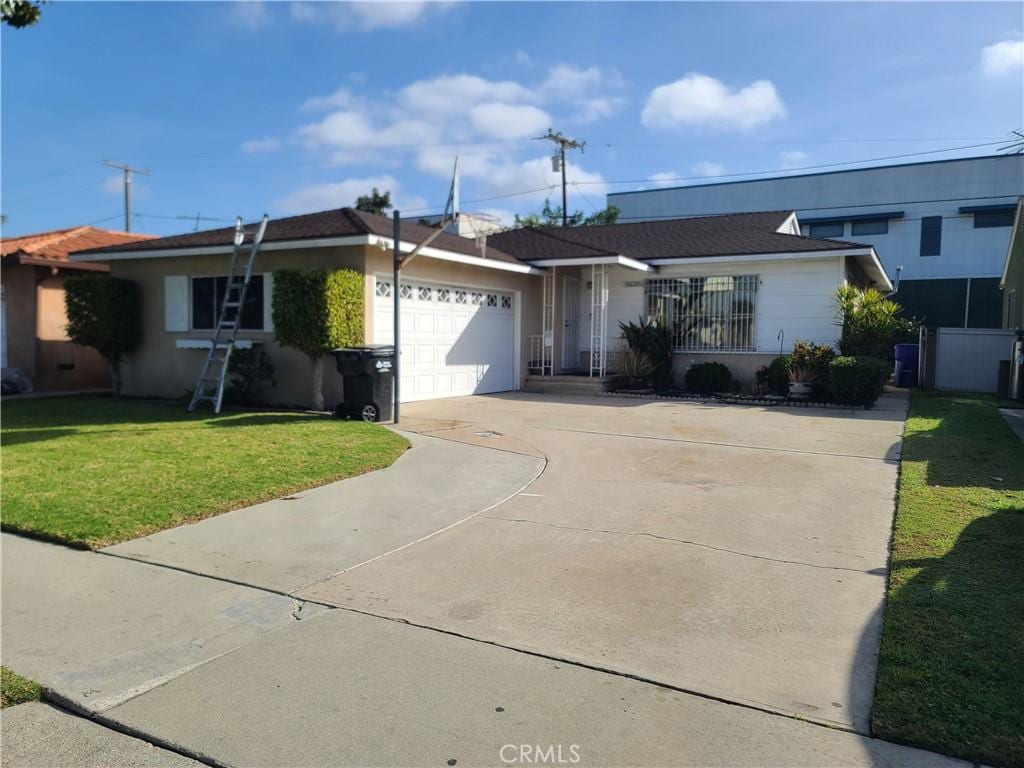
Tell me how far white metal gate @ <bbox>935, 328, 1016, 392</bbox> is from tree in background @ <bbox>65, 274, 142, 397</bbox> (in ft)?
64.8

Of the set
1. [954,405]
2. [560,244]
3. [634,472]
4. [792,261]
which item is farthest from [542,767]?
[560,244]

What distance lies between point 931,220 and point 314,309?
34354 mm

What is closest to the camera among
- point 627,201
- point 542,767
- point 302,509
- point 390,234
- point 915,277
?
point 542,767

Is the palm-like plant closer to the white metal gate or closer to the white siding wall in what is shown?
the white siding wall

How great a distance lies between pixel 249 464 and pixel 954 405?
13.0 m

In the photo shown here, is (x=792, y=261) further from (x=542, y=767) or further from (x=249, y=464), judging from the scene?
(x=542, y=767)

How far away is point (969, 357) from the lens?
18.5m

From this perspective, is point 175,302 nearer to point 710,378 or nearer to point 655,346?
point 655,346

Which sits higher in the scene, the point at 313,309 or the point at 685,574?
the point at 313,309

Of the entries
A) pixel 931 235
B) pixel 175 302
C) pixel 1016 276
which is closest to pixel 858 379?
pixel 1016 276

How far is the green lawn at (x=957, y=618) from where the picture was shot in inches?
116

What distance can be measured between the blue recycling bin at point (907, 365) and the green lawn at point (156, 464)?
1649cm

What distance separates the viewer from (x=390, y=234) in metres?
13.3

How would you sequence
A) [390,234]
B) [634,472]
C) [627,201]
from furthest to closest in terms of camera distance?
[627,201] → [390,234] → [634,472]
